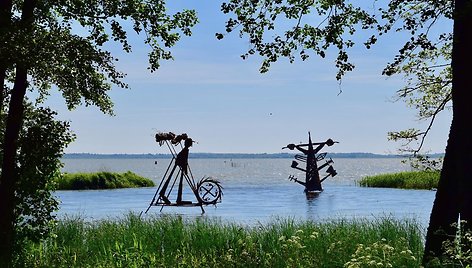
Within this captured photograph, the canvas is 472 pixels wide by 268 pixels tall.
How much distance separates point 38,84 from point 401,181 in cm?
3768

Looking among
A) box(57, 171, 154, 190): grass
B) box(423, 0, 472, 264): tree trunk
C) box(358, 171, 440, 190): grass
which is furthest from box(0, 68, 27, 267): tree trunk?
box(358, 171, 440, 190): grass

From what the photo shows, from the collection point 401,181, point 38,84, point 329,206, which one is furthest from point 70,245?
point 401,181

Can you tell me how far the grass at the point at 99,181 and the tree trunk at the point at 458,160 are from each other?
38252 millimetres

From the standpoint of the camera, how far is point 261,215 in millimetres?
25859

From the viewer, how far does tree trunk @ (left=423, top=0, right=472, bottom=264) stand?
8719 mm

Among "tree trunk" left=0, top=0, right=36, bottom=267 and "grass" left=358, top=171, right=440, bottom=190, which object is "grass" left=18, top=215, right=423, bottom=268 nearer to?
"tree trunk" left=0, top=0, right=36, bottom=267

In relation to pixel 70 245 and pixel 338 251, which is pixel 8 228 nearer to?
pixel 70 245

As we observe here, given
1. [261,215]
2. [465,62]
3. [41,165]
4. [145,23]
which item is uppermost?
[145,23]

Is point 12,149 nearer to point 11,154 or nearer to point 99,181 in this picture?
point 11,154

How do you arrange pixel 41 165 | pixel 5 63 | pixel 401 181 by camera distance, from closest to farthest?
1. pixel 5 63
2. pixel 41 165
3. pixel 401 181

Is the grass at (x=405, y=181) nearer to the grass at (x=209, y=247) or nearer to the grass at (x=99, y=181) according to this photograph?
the grass at (x=99, y=181)

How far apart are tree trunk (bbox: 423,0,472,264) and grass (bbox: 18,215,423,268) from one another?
0.61 m

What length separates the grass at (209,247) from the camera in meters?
9.28

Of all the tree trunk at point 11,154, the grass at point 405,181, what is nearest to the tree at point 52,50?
the tree trunk at point 11,154
